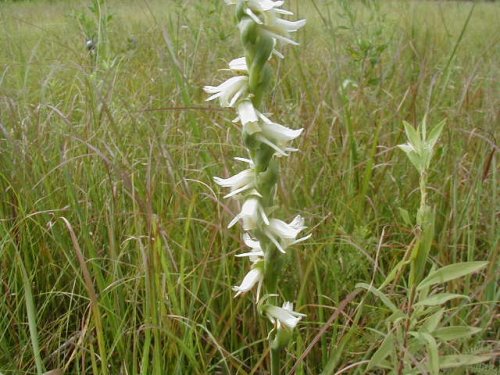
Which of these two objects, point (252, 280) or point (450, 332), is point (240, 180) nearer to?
point (252, 280)

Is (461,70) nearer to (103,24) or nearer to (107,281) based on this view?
(103,24)

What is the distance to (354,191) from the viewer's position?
1.81 metres

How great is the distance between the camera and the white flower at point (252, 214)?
2.74ft

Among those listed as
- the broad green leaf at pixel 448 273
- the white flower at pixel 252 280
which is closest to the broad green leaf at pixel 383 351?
the broad green leaf at pixel 448 273

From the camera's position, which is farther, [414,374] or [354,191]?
[354,191]

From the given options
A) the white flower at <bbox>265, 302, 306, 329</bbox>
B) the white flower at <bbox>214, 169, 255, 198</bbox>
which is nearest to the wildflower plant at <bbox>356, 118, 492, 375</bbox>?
the white flower at <bbox>265, 302, 306, 329</bbox>

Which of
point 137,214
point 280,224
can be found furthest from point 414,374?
point 137,214

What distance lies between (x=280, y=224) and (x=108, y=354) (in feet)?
2.13

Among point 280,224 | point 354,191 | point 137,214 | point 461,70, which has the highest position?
point 280,224

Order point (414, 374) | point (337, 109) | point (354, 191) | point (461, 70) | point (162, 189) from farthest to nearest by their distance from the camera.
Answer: point (461, 70) < point (337, 109) < point (354, 191) < point (162, 189) < point (414, 374)

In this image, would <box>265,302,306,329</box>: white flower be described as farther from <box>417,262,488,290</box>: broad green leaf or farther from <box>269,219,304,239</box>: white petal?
<box>417,262,488,290</box>: broad green leaf

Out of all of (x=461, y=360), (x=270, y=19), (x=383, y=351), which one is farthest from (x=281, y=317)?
(x=270, y=19)

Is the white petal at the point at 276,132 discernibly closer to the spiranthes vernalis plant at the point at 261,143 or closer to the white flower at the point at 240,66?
the spiranthes vernalis plant at the point at 261,143

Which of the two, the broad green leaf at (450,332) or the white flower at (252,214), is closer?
the white flower at (252,214)
